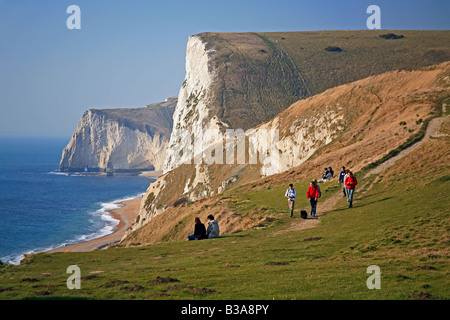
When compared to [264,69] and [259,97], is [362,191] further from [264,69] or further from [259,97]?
[264,69]

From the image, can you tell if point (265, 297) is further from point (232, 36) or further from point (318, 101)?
point (232, 36)

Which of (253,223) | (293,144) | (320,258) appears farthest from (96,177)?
(320,258)

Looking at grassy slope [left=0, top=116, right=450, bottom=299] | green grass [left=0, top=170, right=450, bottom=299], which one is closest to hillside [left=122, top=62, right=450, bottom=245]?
grassy slope [left=0, top=116, right=450, bottom=299]

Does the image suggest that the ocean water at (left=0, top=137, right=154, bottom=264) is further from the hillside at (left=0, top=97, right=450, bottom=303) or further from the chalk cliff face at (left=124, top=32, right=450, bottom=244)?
the hillside at (left=0, top=97, right=450, bottom=303)

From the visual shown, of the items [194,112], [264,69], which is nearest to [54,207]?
[194,112]

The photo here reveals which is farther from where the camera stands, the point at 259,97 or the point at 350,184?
the point at 259,97

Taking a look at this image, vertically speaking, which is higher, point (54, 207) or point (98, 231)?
point (54, 207)
